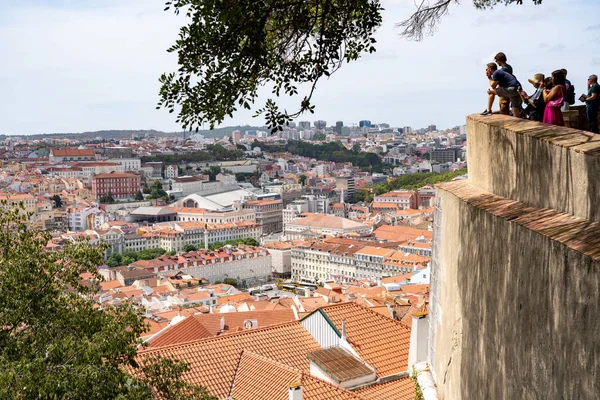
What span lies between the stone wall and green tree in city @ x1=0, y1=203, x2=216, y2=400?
1.85 meters

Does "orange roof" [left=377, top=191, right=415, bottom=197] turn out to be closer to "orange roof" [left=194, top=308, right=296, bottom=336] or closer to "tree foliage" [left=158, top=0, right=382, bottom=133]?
"orange roof" [left=194, top=308, right=296, bottom=336]

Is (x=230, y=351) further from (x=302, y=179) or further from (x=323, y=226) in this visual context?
(x=302, y=179)

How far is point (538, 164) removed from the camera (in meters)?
2.48

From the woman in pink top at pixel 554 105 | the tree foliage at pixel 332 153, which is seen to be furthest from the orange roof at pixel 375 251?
the tree foliage at pixel 332 153

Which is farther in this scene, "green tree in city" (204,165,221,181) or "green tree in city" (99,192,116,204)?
"green tree in city" (204,165,221,181)

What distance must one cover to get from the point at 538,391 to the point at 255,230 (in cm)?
6486

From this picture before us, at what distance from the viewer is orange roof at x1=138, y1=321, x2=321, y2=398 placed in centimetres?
728

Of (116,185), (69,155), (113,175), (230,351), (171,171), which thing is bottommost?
(116,185)

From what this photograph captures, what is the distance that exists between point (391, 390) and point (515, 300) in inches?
177

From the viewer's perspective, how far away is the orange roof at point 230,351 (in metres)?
7.28

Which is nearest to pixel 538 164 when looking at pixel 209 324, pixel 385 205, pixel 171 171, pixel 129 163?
pixel 209 324

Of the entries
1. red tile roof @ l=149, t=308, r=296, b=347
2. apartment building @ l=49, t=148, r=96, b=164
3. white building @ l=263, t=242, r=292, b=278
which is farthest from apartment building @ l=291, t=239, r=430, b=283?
apartment building @ l=49, t=148, r=96, b=164

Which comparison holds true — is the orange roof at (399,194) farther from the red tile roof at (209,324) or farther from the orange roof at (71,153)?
the red tile roof at (209,324)

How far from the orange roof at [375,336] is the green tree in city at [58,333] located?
10.1 feet
